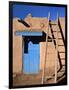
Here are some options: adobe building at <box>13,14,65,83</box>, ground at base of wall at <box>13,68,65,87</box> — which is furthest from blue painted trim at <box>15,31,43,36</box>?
ground at base of wall at <box>13,68,65,87</box>

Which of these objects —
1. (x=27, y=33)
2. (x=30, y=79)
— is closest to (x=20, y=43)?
(x=27, y=33)

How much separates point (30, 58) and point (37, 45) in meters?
0.15

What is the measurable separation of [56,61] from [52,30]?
0.31 meters

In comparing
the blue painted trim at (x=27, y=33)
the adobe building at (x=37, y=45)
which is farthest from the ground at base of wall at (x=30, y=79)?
the blue painted trim at (x=27, y=33)

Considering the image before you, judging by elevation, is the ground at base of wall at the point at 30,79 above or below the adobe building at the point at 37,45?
below

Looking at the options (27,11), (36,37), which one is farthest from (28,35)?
(27,11)

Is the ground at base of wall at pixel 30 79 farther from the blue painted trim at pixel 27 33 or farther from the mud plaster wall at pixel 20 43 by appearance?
the blue painted trim at pixel 27 33

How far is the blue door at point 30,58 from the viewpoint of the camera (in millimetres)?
2342

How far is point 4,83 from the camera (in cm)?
229

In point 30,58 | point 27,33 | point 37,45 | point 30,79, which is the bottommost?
point 30,79

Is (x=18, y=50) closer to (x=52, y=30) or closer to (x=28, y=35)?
(x=28, y=35)

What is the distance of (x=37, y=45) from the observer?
7.78ft

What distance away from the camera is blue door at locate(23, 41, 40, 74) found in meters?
2.34

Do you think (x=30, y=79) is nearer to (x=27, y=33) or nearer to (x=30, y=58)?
(x=30, y=58)
